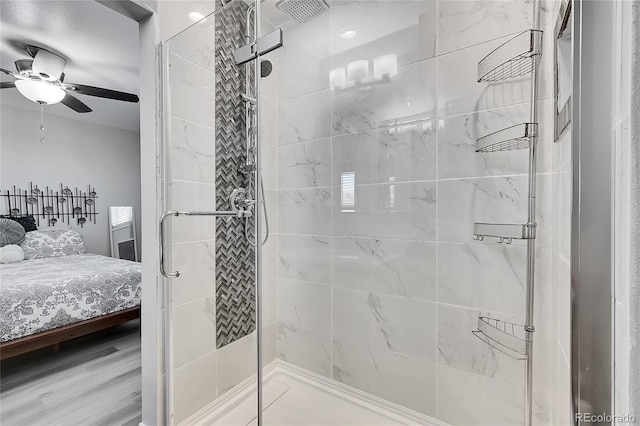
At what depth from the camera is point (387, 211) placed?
1.60 metres

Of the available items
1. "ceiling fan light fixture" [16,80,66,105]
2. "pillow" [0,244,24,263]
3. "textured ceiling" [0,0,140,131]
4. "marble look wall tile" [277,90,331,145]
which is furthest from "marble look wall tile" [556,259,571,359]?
"pillow" [0,244,24,263]

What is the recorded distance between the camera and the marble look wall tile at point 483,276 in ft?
4.30

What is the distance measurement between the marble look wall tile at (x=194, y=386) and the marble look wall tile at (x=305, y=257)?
583mm

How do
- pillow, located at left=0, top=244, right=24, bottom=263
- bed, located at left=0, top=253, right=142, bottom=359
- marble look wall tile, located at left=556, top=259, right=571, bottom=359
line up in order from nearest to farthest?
marble look wall tile, located at left=556, top=259, right=571, bottom=359 → bed, located at left=0, top=253, right=142, bottom=359 → pillow, located at left=0, top=244, right=24, bottom=263

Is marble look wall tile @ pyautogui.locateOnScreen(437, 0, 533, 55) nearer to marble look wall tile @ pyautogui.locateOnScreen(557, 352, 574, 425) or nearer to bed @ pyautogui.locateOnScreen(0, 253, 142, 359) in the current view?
marble look wall tile @ pyautogui.locateOnScreen(557, 352, 574, 425)

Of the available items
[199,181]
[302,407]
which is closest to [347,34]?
[199,181]

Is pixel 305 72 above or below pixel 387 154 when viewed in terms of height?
above

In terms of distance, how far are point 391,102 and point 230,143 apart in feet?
2.70

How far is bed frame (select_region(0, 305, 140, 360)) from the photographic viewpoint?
2287mm

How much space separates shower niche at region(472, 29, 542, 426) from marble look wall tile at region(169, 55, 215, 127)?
1.23 m

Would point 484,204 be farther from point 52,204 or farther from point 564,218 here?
point 52,204

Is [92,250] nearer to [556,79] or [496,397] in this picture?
[496,397]

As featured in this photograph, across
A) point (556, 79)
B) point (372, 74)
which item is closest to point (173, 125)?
point (372, 74)

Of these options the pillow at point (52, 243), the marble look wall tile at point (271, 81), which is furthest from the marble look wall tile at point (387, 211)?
the pillow at point (52, 243)
